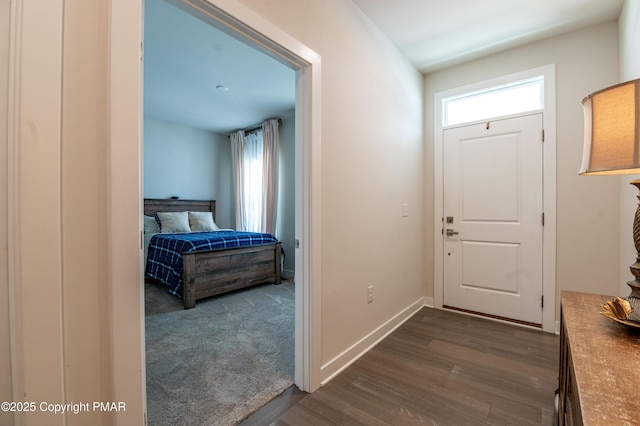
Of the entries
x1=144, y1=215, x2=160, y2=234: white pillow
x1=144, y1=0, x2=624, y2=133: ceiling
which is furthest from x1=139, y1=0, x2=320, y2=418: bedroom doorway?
x1=144, y1=215, x2=160, y2=234: white pillow

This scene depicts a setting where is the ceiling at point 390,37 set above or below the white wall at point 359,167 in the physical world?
above

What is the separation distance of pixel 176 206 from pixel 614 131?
217 inches

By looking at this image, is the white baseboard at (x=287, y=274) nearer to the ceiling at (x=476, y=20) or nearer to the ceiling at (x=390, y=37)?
the ceiling at (x=390, y=37)

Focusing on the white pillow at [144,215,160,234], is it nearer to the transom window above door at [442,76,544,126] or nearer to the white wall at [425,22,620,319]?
the transom window above door at [442,76,544,126]

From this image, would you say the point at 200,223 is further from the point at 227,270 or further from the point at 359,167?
the point at 359,167

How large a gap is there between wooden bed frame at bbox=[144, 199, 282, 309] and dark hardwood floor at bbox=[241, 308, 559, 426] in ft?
6.40

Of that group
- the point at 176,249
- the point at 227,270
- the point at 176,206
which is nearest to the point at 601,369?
the point at 227,270

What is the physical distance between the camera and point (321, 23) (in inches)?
69.7

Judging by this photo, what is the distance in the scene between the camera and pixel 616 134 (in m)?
0.90

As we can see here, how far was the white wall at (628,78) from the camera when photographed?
172cm

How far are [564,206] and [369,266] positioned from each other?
184cm

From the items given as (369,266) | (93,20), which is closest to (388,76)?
(369,266)

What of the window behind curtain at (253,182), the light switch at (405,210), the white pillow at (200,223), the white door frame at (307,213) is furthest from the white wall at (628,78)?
the white pillow at (200,223)

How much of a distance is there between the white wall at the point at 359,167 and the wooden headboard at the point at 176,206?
408 cm
